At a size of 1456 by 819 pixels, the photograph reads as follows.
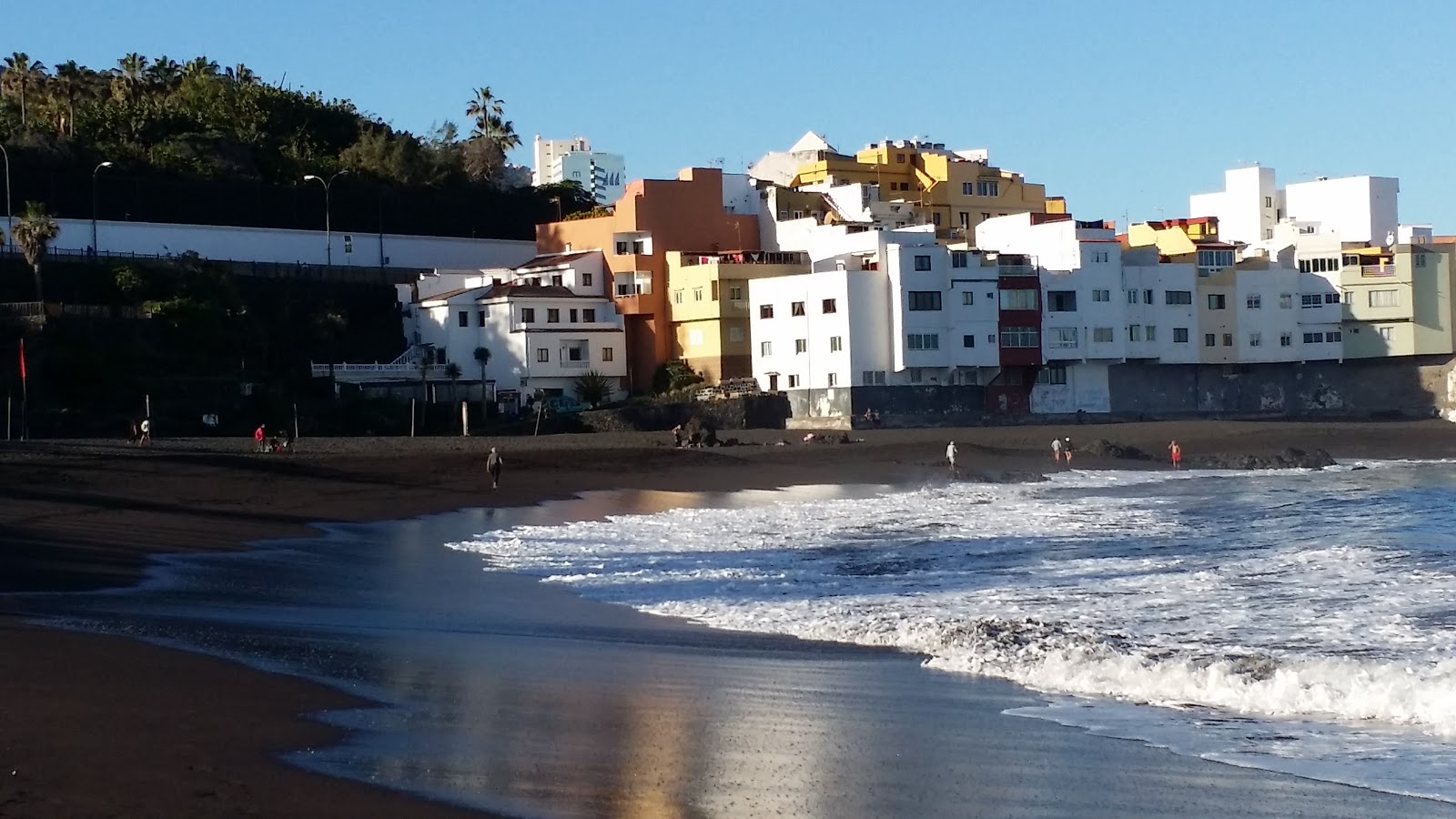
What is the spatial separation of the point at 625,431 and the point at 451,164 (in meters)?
29.5

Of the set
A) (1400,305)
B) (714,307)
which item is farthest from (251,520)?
(1400,305)

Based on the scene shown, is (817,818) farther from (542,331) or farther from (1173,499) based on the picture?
(542,331)

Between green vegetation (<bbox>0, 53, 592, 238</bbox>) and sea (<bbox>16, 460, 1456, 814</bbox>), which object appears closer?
sea (<bbox>16, 460, 1456, 814</bbox>)

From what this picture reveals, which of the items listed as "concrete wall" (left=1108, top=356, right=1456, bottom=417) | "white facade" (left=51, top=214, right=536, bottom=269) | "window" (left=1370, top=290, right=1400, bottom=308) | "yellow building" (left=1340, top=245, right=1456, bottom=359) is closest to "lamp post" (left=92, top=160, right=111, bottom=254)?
"white facade" (left=51, top=214, right=536, bottom=269)

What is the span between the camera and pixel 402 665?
515 inches

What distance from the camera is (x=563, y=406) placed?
186 feet

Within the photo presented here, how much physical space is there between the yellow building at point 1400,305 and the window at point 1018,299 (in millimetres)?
16110

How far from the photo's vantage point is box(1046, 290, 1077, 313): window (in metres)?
61.8

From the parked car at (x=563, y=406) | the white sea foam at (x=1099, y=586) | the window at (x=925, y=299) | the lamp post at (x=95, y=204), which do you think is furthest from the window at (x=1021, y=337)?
the lamp post at (x=95, y=204)

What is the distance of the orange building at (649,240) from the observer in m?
62.8

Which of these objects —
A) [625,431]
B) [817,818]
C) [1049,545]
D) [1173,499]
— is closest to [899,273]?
[625,431]

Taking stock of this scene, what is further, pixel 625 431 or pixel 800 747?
pixel 625 431

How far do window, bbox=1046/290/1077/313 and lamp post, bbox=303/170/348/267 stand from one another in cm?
2897

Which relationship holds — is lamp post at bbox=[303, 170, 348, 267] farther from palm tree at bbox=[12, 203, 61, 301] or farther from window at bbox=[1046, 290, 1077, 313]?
window at bbox=[1046, 290, 1077, 313]
